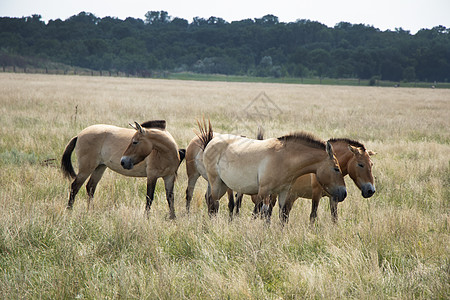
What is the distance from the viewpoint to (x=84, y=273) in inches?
151

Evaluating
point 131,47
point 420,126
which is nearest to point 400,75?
point 131,47

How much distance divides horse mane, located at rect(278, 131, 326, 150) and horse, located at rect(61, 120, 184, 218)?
200 cm

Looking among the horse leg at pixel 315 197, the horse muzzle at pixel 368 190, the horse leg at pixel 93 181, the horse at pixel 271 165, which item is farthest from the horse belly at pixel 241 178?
the horse leg at pixel 93 181

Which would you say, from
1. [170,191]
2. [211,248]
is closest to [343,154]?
[211,248]

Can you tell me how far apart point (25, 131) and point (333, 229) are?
1028 centimetres

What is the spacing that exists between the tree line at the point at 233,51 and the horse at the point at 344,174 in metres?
88.2

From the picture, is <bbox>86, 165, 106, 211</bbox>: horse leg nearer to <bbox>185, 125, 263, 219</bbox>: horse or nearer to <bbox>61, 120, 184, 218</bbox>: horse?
<bbox>61, 120, 184, 218</bbox>: horse

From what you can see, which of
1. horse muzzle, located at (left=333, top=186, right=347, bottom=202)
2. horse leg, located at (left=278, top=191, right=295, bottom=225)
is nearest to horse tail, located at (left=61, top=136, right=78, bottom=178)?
horse leg, located at (left=278, top=191, right=295, bottom=225)

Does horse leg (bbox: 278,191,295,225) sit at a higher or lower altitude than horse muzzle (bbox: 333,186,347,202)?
lower

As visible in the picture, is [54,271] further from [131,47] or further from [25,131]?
[131,47]

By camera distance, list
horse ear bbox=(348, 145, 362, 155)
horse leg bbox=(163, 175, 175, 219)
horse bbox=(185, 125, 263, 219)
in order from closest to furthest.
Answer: horse ear bbox=(348, 145, 362, 155) < horse leg bbox=(163, 175, 175, 219) < horse bbox=(185, 125, 263, 219)

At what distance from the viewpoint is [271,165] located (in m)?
5.20

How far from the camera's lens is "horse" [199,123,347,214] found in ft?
16.3

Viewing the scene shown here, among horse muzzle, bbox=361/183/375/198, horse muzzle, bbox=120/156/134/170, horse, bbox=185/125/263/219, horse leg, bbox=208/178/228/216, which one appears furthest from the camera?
horse, bbox=185/125/263/219
